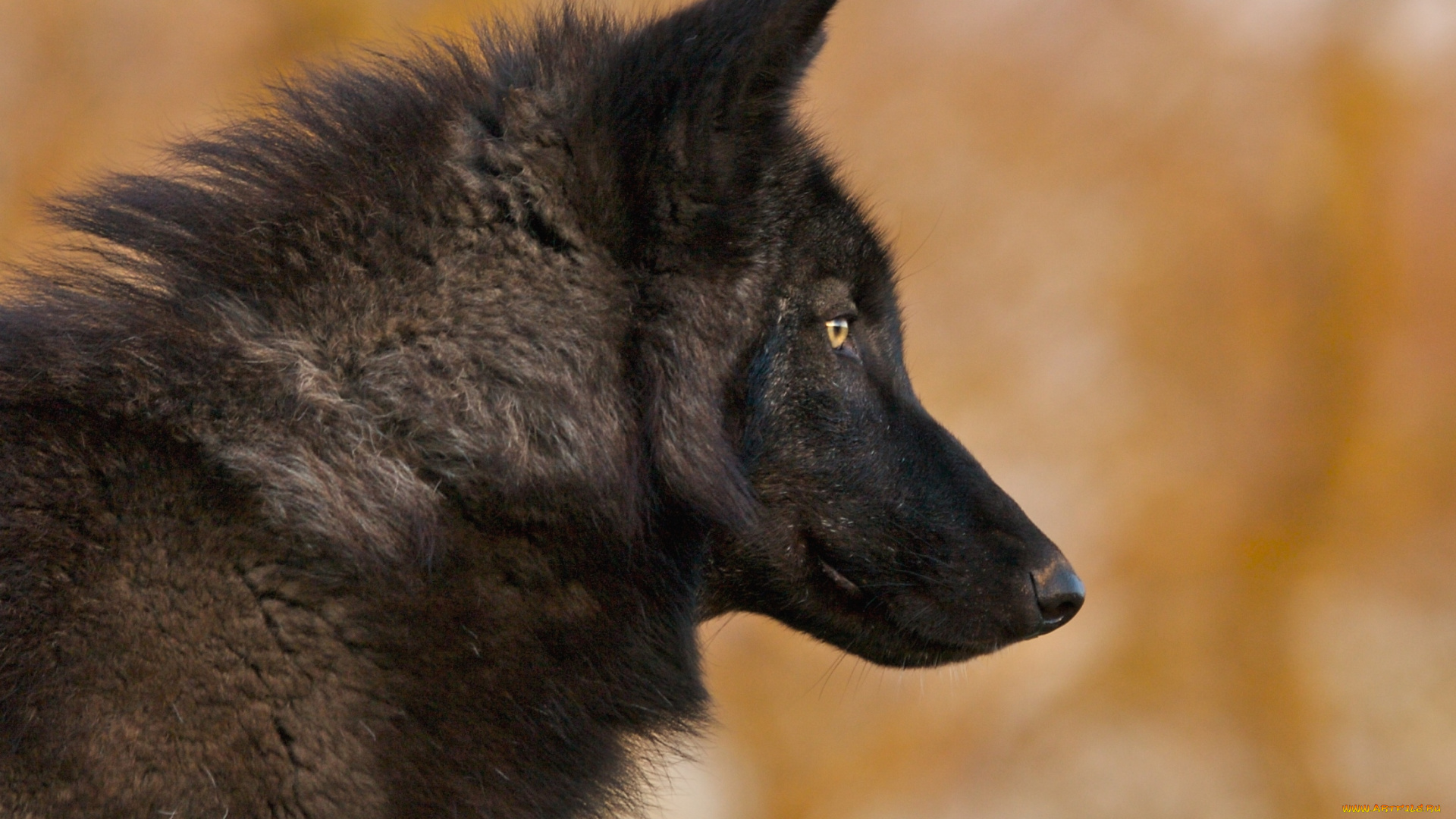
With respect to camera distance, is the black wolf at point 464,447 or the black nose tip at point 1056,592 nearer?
the black wolf at point 464,447

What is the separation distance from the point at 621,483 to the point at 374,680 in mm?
497

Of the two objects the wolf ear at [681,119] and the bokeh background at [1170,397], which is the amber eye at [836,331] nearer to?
the wolf ear at [681,119]

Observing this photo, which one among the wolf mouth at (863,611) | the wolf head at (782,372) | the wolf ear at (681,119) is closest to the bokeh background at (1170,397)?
the wolf mouth at (863,611)

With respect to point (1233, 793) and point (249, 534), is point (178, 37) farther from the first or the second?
point (1233, 793)

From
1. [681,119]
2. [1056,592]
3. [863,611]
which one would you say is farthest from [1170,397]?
[681,119]

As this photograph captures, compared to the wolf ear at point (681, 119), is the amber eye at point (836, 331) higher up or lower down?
lower down

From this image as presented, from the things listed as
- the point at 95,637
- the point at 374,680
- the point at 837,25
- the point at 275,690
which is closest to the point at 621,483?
the point at 374,680

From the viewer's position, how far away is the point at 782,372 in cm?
216

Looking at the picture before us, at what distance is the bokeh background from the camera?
5.41m

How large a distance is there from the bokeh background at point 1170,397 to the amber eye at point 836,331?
131 inches

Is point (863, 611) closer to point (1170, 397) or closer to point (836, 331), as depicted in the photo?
point (836, 331)

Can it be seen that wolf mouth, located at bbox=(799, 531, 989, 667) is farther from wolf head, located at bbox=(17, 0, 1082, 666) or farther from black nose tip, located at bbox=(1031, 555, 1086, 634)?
black nose tip, located at bbox=(1031, 555, 1086, 634)

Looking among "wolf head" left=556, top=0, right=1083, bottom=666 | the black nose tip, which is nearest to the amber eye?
"wolf head" left=556, top=0, right=1083, bottom=666

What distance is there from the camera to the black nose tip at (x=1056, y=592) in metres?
2.30
